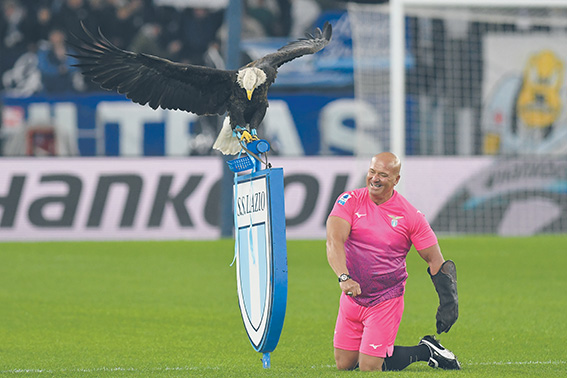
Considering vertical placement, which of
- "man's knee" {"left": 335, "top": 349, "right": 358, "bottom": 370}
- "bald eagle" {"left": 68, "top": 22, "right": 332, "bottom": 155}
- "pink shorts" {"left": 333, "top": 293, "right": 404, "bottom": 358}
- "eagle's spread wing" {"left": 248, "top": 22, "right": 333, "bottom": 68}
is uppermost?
"eagle's spread wing" {"left": 248, "top": 22, "right": 333, "bottom": 68}

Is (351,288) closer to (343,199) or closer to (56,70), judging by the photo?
(343,199)

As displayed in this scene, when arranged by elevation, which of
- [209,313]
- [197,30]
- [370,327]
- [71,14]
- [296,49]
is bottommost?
[209,313]

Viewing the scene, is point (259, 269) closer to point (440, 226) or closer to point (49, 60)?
point (440, 226)

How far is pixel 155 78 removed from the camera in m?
7.30

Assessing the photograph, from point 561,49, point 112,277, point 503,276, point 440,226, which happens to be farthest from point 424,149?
point 112,277

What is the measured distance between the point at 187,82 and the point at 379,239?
1.72m

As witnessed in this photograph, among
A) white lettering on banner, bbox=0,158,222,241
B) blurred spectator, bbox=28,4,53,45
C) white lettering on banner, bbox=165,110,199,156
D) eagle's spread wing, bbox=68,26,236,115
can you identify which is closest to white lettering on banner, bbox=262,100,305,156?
white lettering on banner, bbox=165,110,199,156

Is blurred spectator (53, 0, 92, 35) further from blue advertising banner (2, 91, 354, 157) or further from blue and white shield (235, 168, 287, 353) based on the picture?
blue and white shield (235, 168, 287, 353)

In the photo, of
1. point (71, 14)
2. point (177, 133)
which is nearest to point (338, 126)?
point (177, 133)

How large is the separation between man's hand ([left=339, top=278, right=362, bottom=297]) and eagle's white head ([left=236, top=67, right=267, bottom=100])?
1.32 metres

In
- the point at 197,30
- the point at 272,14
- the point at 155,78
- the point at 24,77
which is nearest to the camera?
the point at 155,78

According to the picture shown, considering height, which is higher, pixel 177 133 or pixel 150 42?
pixel 150 42

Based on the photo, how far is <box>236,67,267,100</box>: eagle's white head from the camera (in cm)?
673

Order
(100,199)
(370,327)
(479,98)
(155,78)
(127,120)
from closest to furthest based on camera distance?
(370,327) < (155,78) < (100,199) < (127,120) < (479,98)
